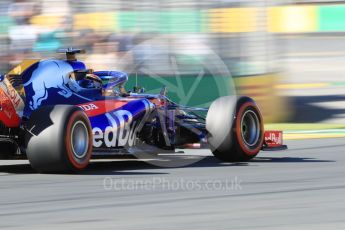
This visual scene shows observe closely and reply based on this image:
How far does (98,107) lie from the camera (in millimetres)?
9039

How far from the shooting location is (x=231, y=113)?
9.44 metres

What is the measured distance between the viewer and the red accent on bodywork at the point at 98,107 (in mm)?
8977

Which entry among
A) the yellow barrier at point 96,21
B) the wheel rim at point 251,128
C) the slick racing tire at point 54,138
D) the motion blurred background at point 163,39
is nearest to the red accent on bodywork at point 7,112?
the slick racing tire at point 54,138

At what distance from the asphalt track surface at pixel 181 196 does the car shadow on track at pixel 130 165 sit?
12mm

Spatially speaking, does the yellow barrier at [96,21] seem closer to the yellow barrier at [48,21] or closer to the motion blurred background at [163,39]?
the motion blurred background at [163,39]

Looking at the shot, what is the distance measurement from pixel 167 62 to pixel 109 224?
7708 mm

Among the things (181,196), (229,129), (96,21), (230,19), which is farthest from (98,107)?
(230,19)

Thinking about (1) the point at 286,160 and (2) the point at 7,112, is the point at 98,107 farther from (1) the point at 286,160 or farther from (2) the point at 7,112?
(1) the point at 286,160

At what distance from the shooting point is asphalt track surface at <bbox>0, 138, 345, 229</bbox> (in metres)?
6.25

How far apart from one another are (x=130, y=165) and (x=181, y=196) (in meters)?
2.35

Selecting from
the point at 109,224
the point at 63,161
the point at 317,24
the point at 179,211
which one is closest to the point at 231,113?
the point at 63,161

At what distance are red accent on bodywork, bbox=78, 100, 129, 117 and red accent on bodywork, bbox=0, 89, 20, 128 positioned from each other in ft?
2.42

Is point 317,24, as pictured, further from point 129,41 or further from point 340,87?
point 129,41

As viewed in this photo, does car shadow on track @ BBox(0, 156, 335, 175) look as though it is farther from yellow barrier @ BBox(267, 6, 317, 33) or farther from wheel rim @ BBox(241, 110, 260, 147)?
yellow barrier @ BBox(267, 6, 317, 33)
